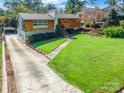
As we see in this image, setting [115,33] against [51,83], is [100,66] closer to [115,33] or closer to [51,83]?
[51,83]

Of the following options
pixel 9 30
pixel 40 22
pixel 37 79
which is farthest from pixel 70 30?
pixel 37 79

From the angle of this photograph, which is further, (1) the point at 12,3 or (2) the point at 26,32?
(1) the point at 12,3

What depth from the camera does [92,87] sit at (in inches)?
611

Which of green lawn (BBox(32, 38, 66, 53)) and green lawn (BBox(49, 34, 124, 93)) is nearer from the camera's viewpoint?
green lawn (BBox(49, 34, 124, 93))

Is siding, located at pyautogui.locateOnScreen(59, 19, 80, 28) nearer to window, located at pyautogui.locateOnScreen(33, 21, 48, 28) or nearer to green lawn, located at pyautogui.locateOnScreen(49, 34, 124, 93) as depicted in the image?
window, located at pyautogui.locateOnScreen(33, 21, 48, 28)

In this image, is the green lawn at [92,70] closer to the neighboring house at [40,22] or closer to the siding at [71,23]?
the neighboring house at [40,22]

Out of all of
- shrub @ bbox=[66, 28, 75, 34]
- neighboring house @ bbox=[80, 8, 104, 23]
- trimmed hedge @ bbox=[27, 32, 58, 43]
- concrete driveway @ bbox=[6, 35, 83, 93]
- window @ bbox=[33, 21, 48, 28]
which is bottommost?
concrete driveway @ bbox=[6, 35, 83, 93]

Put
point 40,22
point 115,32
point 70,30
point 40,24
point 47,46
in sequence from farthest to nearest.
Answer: point 70,30 → point 40,22 → point 40,24 → point 115,32 → point 47,46

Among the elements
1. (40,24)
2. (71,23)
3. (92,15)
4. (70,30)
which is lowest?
(70,30)

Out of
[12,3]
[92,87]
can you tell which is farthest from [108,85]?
[12,3]

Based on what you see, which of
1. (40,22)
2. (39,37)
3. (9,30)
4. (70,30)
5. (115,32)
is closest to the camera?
(115,32)

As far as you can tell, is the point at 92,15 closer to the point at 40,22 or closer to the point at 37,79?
the point at 40,22

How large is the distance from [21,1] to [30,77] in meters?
85.7

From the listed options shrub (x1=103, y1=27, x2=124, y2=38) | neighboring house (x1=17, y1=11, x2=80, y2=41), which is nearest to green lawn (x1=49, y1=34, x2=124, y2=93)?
shrub (x1=103, y1=27, x2=124, y2=38)
